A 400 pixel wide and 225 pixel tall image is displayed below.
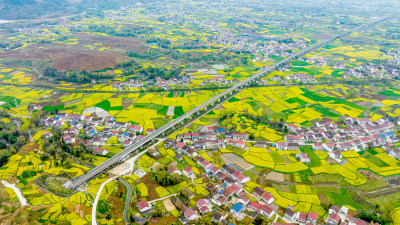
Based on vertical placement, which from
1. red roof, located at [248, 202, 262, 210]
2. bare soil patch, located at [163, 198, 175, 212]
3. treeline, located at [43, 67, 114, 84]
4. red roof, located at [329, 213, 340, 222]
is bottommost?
treeline, located at [43, 67, 114, 84]

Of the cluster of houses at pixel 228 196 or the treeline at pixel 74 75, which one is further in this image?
the treeline at pixel 74 75

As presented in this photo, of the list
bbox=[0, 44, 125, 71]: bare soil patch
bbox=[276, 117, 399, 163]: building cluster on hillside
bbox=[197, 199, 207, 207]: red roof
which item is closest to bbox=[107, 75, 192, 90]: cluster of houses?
bbox=[0, 44, 125, 71]: bare soil patch

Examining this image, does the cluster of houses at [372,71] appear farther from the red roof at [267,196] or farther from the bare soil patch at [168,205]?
the bare soil patch at [168,205]

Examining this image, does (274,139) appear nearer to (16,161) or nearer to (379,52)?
(16,161)

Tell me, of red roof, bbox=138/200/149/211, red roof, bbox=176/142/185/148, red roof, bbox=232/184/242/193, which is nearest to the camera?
red roof, bbox=138/200/149/211

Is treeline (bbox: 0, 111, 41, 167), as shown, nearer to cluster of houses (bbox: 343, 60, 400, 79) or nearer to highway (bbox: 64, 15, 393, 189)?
highway (bbox: 64, 15, 393, 189)

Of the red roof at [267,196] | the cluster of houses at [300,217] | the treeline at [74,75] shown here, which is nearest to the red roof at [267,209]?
the red roof at [267,196]
